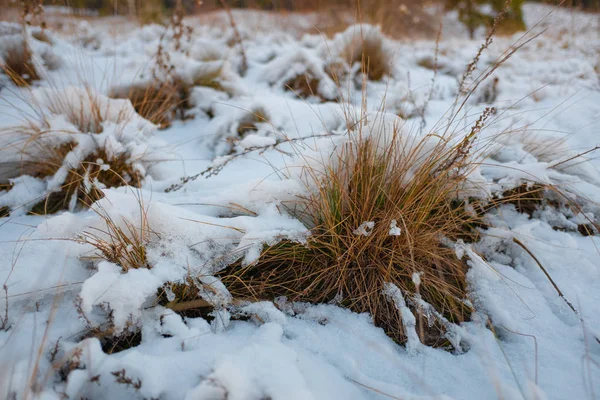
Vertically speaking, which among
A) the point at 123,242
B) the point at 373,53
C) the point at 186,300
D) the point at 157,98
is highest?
the point at 373,53

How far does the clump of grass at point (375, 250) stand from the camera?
4.20 feet

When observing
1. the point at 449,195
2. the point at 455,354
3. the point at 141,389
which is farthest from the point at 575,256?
the point at 141,389

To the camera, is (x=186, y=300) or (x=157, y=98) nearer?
(x=186, y=300)

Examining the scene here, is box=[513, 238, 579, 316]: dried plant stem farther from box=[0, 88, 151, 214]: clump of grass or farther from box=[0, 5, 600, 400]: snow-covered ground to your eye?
box=[0, 88, 151, 214]: clump of grass

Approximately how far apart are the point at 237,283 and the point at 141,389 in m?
0.49

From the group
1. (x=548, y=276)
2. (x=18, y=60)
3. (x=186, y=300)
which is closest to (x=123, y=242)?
(x=186, y=300)

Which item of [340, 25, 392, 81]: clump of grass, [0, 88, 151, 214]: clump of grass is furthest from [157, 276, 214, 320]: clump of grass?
[340, 25, 392, 81]: clump of grass

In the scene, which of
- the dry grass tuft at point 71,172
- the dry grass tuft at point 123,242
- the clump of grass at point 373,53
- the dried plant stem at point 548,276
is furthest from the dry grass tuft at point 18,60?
the dried plant stem at point 548,276

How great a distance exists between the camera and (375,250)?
1327 mm

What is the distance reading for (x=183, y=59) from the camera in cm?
303

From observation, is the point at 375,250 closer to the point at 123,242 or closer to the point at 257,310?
the point at 257,310

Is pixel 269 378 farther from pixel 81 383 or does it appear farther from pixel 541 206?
pixel 541 206

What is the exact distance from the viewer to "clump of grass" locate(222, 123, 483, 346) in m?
1.28

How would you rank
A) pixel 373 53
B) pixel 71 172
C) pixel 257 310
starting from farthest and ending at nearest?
1. pixel 373 53
2. pixel 71 172
3. pixel 257 310
